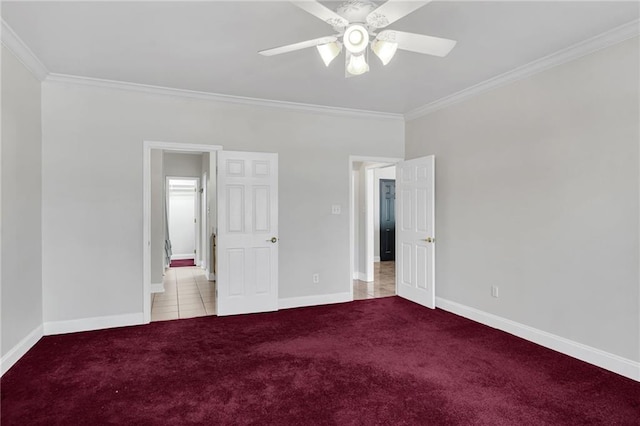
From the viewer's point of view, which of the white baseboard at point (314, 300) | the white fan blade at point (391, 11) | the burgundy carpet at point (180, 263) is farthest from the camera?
the burgundy carpet at point (180, 263)

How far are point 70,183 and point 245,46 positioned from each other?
2.39 metres

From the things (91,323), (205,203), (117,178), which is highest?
(117,178)

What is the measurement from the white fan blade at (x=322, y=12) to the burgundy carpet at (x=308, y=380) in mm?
2335

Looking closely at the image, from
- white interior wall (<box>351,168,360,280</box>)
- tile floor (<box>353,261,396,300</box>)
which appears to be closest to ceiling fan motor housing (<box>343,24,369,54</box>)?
tile floor (<box>353,261,396,300</box>)

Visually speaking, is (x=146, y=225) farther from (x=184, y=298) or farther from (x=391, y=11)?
(x=391, y=11)

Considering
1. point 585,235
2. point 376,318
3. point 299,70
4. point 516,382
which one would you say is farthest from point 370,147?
point 516,382

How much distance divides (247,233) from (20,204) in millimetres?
2198

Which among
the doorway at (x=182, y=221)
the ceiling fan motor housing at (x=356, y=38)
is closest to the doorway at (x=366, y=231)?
the ceiling fan motor housing at (x=356, y=38)

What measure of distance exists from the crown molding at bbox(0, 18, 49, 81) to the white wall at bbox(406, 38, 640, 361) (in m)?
4.38

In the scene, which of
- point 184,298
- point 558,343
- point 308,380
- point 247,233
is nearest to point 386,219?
point 247,233

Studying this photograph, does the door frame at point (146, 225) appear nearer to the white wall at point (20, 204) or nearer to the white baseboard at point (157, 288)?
the white wall at point (20, 204)

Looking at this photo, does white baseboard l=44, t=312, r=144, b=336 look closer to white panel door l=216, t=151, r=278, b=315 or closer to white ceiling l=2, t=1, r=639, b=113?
white panel door l=216, t=151, r=278, b=315

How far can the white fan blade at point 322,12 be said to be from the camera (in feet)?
5.97

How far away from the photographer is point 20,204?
318cm
